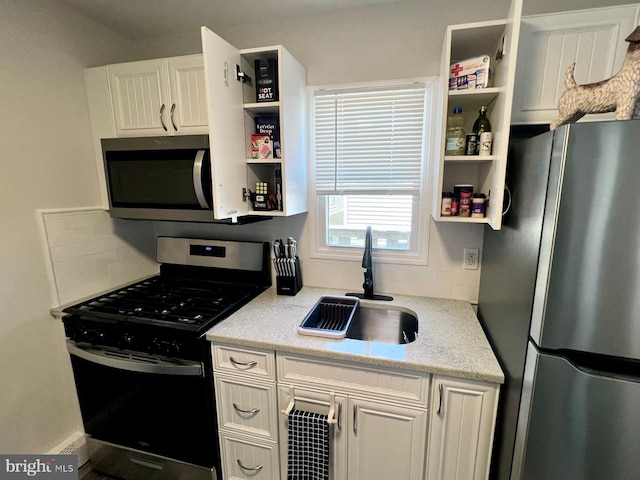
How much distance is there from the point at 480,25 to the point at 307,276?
1.48 m

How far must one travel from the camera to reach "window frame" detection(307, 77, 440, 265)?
155cm

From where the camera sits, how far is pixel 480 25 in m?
1.16

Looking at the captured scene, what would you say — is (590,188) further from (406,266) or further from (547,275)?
(406,266)

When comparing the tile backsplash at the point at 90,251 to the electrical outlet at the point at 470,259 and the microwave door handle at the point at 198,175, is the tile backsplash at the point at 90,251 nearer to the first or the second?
the microwave door handle at the point at 198,175

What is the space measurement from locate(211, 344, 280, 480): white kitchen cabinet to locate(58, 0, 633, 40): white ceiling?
1700mm

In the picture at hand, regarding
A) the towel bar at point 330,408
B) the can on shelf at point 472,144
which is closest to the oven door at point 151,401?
the towel bar at point 330,408

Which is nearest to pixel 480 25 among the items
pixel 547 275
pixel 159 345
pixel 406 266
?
pixel 547 275

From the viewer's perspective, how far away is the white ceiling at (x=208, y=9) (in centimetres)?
144

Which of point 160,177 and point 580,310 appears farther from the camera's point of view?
point 160,177

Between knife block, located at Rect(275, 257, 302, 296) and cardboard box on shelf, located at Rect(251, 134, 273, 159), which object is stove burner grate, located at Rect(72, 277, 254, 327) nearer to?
knife block, located at Rect(275, 257, 302, 296)

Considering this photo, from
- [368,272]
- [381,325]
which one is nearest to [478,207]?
[368,272]

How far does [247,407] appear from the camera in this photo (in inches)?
54.5

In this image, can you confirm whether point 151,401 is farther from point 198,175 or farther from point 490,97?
point 490,97

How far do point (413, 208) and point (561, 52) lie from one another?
34.0 inches
